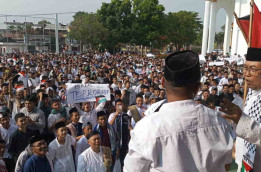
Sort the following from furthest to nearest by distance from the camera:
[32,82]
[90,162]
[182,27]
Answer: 1. [182,27]
2. [32,82]
3. [90,162]

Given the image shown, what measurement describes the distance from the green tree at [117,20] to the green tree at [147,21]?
1031 mm

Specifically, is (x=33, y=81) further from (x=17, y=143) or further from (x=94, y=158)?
(x=94, y=158)

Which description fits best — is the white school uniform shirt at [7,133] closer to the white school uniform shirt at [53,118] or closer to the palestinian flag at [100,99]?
the white school uniform shirt at [53,118]

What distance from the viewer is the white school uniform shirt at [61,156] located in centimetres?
374

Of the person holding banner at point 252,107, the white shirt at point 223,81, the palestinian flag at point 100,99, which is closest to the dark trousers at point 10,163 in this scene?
the palestinian flag at point 100,99

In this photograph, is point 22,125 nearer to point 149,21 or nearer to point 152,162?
point 152,162

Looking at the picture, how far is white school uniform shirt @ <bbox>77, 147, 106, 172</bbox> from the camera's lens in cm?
360

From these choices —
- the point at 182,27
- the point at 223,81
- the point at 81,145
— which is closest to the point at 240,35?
the point at 223,81

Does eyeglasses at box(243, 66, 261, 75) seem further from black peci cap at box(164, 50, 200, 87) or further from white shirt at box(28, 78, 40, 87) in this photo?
white shirt at box(28, 78, 40, 87)

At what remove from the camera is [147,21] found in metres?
38.6

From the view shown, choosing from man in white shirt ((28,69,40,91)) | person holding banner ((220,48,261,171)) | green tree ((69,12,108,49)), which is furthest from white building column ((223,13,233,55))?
person holding banner ((220,48,261,171))

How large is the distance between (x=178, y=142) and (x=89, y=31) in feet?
111

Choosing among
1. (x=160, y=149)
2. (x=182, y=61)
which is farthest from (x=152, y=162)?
(x=182, y=61)

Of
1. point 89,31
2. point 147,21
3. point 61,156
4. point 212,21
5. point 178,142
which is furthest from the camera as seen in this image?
point 147,21
